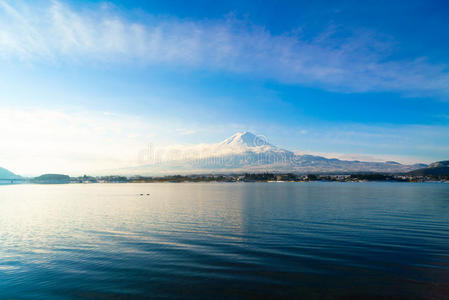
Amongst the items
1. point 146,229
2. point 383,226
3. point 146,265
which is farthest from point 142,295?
point 383,226

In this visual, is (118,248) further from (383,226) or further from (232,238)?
(383,226)

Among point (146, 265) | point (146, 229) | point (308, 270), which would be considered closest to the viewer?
point (308, 270)

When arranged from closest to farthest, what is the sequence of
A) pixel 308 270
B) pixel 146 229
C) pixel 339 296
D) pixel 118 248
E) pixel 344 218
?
pixel 339 296, pixel 308 270, pixel 118 248, pixel 146 229, pixel 344 218

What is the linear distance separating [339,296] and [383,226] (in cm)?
2446

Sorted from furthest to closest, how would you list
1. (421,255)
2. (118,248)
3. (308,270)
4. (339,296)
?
(118,248), (421,255), (308,270), (339,296)

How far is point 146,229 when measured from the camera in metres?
35.8

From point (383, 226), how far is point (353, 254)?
619 inches

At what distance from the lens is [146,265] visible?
21219 millimetres

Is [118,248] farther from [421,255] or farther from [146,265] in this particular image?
[421,255]

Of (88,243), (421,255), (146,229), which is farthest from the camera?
(146,229)

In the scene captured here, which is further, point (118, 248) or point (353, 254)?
point (118, 248)

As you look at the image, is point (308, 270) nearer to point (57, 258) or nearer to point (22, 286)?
point (22, 286)

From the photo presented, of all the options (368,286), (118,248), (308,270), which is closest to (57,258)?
(118,248)

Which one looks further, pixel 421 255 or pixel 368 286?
pixel 421 255
